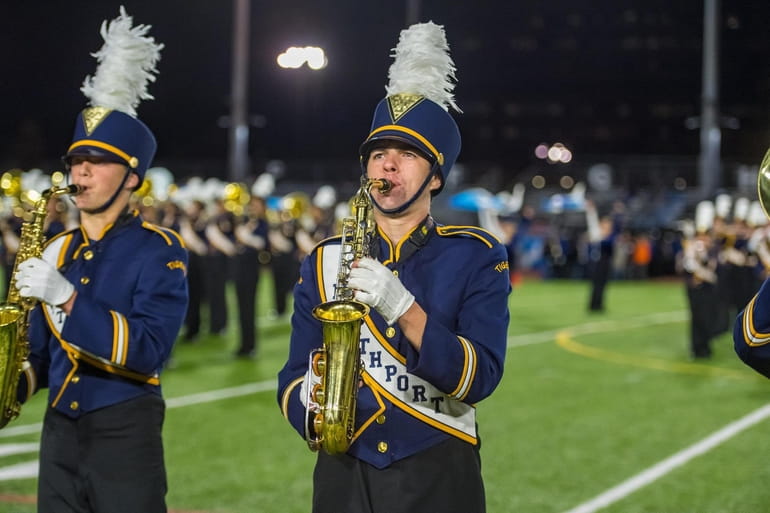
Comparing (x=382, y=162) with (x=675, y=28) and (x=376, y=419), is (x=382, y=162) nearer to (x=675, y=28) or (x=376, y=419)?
(x=376, y=419)

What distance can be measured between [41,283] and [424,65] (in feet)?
4.35

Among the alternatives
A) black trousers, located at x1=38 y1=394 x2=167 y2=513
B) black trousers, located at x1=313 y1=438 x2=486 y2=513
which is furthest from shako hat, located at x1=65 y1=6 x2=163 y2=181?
black trousers, located at x1=313 y1=438 x2=486 y2=513

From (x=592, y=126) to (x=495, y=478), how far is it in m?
47.7

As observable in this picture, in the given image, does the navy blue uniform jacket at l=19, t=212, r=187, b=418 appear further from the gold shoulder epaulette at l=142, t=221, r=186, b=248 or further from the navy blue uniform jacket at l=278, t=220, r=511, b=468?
the navy blue uniform jacket at l=278, t=220, r=511, b=468

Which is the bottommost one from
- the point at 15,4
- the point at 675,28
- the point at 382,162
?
the point at 382,162

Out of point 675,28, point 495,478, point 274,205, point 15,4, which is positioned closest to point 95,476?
point 495,478

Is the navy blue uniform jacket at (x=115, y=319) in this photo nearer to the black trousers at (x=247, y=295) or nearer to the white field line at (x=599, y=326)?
the black trousers at (x=247, y=295)

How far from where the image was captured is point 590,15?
38469 mm

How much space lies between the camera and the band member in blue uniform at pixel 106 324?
3.21 m

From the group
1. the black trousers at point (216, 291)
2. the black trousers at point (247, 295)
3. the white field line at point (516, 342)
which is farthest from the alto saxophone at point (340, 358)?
the black trousers at point (216, 291)

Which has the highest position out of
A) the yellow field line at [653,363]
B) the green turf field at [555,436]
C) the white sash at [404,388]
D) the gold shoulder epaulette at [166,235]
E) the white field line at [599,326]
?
the gold shoulder epaulette at [166,235]

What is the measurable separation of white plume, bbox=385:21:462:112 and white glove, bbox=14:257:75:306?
3.83ft

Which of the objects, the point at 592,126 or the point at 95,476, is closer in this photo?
the point at 95,476

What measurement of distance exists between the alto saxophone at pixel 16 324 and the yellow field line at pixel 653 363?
910 cm
